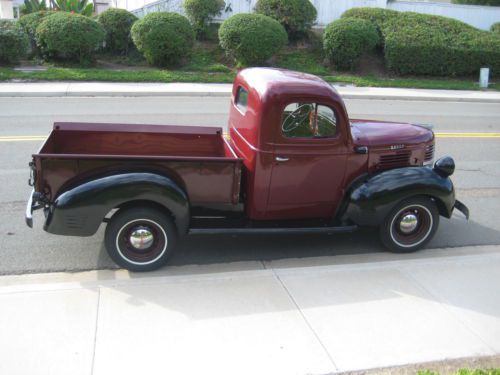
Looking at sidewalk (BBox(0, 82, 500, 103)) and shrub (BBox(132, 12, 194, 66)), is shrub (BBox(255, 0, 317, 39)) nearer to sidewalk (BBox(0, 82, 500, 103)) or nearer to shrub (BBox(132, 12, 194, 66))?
shrub (BBox(132, 12, 194, 66))

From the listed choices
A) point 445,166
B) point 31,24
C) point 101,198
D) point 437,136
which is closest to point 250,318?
point 101,198

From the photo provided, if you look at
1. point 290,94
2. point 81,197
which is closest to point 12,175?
point 81,197

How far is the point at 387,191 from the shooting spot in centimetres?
527

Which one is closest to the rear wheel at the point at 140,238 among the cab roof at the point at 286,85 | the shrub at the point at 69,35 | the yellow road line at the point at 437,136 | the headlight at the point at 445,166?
the cab roof at the point at 286,85

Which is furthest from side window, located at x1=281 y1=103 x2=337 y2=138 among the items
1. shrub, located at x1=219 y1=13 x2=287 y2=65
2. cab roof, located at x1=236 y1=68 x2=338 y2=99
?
shrub, located at x1=219 y1=13 x2=287 y2=65

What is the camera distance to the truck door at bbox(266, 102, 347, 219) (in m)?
5.08

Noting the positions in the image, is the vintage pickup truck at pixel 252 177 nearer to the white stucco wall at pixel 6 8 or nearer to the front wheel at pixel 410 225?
the front wheel at pixel 410 225

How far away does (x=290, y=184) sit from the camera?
519cm

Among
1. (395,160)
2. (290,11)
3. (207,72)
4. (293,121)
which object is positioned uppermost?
(290,11)

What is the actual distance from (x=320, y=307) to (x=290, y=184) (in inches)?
50.2

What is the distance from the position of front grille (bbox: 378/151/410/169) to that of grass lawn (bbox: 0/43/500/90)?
1241 centimetres

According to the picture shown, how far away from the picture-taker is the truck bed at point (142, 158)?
4668mm

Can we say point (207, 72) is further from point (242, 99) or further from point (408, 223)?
point (408, 223)

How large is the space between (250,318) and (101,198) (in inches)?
64.6
